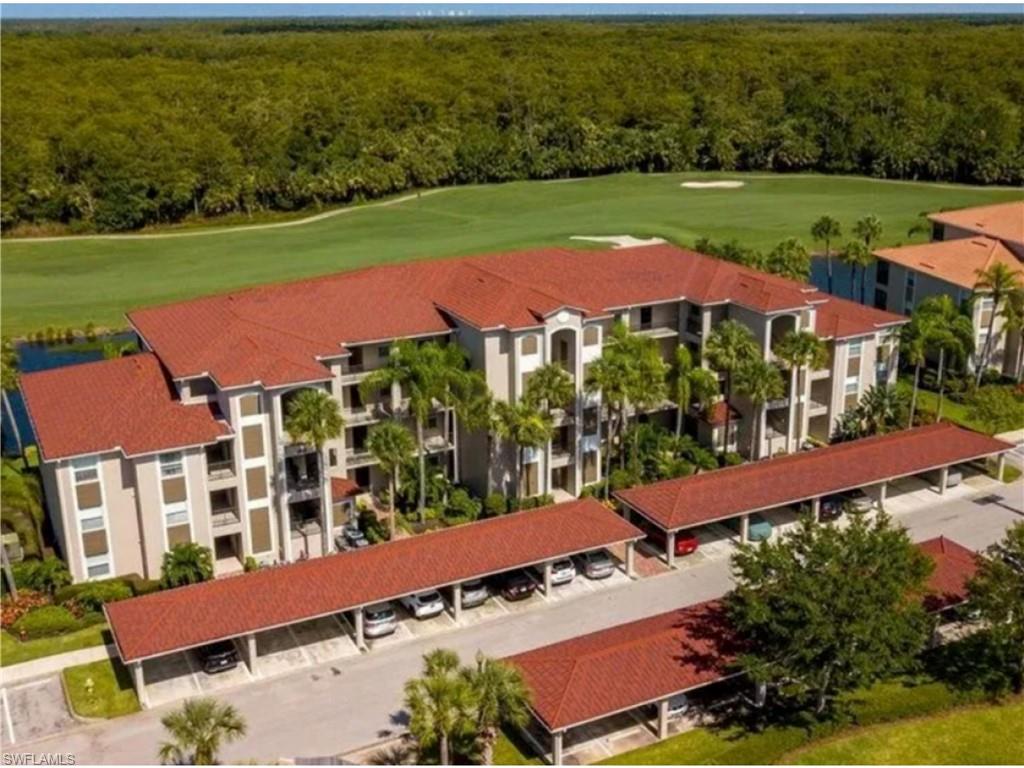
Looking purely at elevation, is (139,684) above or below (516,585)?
above

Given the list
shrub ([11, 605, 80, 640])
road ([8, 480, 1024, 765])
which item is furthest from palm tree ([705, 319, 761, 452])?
shrub ([11, 605, 80, 640])

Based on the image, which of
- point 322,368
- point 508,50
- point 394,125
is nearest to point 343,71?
point 394,125

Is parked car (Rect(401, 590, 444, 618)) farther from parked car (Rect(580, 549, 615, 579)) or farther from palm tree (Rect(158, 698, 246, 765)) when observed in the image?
palm tree (Rect(158, 698, 246, 765))

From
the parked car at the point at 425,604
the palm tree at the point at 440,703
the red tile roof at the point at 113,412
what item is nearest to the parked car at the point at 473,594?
the parked car at the point at 425,604

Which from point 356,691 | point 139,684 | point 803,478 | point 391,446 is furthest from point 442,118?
point 139,684

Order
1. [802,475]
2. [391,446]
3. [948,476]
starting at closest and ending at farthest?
[391,446]
[802,475]
[948,476]

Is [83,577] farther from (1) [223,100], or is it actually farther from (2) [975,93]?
(2) [975,93]

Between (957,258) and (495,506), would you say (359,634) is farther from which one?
(957,258)
